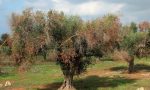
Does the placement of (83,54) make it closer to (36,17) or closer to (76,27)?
(76,27)

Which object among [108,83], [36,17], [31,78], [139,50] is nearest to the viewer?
[36,17]

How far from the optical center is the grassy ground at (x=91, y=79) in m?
43.5

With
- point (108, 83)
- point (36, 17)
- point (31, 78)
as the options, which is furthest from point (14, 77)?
point (36, 17)

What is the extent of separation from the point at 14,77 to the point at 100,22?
59.1 ft

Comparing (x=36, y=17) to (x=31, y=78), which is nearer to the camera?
(x=36, y=17)

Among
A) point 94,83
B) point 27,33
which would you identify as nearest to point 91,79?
point 94,83

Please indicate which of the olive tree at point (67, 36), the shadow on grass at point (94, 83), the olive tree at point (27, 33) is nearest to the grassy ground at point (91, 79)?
the shadow on grass at point (94, 83)

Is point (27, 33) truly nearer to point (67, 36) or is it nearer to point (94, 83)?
point (67, 36)

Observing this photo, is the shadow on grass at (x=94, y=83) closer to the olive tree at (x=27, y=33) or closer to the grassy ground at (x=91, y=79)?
the grassy ground at (x=91, y=79)

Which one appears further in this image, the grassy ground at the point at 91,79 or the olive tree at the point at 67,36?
the grassy ground at the point at 91,79

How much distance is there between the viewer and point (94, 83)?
46.4 m

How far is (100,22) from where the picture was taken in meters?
40.6

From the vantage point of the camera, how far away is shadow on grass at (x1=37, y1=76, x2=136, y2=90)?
143ft

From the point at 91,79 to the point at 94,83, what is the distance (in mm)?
4129
